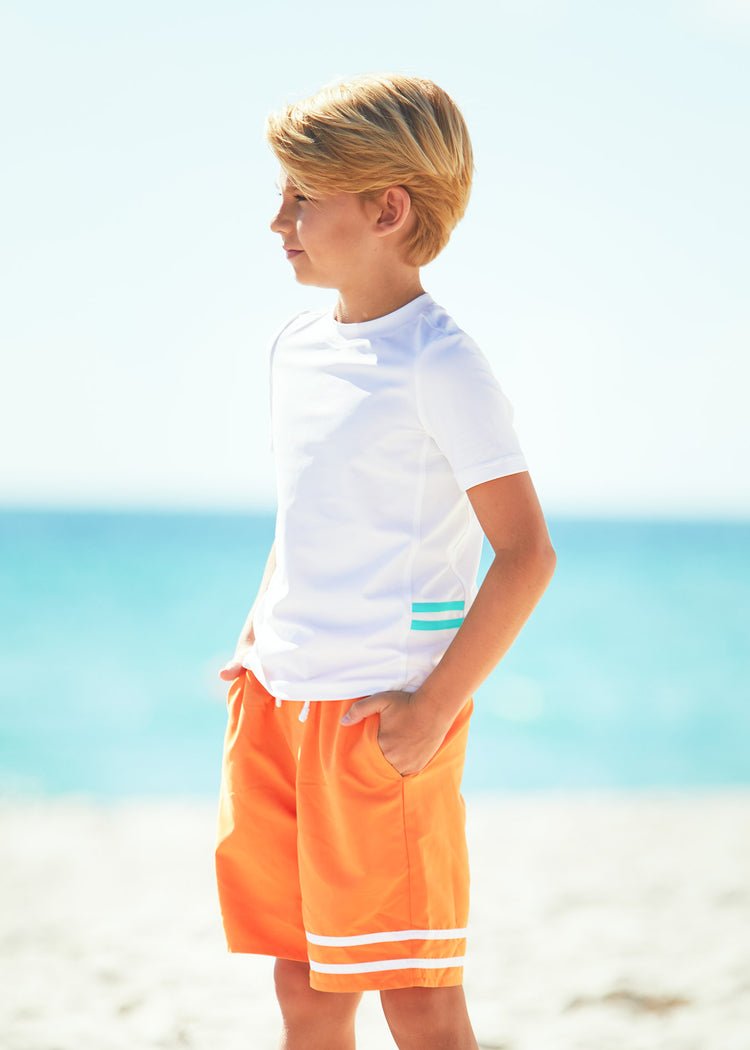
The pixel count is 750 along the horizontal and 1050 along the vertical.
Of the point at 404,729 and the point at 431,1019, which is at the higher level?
the point at 404,729

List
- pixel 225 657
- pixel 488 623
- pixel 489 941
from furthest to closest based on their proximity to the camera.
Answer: pixel 225 657 → pixel 489 941 → pixel 488 623

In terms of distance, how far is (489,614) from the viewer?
4.56 feet

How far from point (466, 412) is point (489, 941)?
7.61 feet

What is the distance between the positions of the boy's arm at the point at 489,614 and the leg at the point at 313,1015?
46 cm

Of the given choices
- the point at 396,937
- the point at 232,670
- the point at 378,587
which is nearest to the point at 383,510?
the point at 378,587

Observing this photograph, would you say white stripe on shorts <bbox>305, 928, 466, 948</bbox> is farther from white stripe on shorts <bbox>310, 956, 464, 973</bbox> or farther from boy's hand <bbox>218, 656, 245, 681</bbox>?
boy's hand <bbox>218, 656, 245, 681</bbox>

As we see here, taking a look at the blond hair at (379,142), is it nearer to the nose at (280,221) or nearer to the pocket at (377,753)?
the nose at (280,221)

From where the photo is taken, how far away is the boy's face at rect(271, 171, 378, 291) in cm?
152

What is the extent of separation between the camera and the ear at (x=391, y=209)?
151cm

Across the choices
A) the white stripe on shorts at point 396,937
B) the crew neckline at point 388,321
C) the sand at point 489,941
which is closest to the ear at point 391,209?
the crew neckline at point 388,321

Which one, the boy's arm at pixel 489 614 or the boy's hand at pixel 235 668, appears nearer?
the boy's arm at pixel 489 614

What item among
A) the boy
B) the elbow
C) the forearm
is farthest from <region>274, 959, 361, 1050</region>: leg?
the elbow

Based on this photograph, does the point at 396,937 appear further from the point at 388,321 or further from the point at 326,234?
the point at 326,234

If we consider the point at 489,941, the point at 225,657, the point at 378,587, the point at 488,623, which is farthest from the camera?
the point at 225,657
